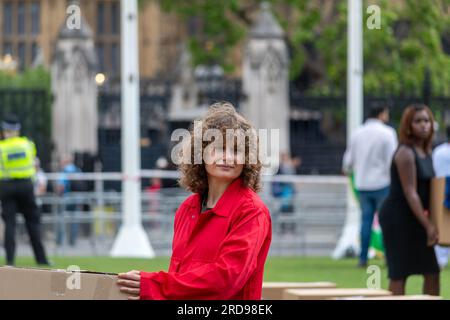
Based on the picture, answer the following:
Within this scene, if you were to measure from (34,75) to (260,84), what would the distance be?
13428 millimetres

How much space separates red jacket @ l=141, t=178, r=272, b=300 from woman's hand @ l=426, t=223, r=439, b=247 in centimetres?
484

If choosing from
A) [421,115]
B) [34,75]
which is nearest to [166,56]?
[34,75]

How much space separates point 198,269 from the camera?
5.52 meters

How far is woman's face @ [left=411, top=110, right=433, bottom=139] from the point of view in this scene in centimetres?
1076

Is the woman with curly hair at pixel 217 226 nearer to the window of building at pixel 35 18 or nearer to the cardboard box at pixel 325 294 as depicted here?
the cardboard box at pixel 325 294

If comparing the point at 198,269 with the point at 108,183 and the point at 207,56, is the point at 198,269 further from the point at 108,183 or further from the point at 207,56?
the point at 207,56

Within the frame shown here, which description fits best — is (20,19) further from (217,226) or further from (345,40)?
(217,226)

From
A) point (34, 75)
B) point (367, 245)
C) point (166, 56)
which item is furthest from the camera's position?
point (166, 56)

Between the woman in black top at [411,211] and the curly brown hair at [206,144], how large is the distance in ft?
15.4

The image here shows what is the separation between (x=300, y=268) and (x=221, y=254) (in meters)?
11.8

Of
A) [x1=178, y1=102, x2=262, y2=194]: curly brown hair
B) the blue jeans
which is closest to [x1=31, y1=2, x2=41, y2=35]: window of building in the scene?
the blue jeans

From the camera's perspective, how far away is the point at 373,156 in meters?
16.2

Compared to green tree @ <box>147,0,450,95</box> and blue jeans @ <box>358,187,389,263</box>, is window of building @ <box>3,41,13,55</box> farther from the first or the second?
blue jeans @ <box>358,187,389,263</box>

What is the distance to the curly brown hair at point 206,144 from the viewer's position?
5691 millimetres
